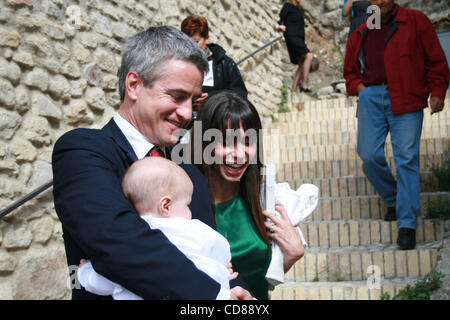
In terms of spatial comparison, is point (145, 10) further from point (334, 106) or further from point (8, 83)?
point (334, 106)

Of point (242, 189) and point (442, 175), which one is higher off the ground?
point (442, 175)

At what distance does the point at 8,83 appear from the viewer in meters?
2.55

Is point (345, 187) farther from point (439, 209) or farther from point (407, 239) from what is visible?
point (407, 239)

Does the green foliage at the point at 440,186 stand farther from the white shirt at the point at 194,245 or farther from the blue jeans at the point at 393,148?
the white shirt at the point at 194,245

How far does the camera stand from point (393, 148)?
339cm

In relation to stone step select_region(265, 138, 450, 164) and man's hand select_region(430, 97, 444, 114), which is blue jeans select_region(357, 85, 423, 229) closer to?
man's hand select_region(430, 97, 444, 114)

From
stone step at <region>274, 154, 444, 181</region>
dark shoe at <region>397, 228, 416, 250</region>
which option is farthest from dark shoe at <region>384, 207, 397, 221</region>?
stone step at <region>274, 154, 444, 181</region>

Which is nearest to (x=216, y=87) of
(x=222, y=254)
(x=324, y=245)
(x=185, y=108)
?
(x=324, y=245)

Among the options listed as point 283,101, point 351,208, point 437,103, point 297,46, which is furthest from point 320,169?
point 297,46

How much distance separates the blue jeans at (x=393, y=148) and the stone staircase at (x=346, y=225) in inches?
10.5

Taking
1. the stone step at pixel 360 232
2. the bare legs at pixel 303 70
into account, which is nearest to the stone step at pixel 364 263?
the stone step at pixel 360 232

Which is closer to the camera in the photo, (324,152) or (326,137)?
(324,152)

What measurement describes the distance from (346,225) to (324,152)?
1408mm

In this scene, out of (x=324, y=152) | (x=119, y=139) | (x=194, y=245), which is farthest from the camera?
(x=324, y=152)
